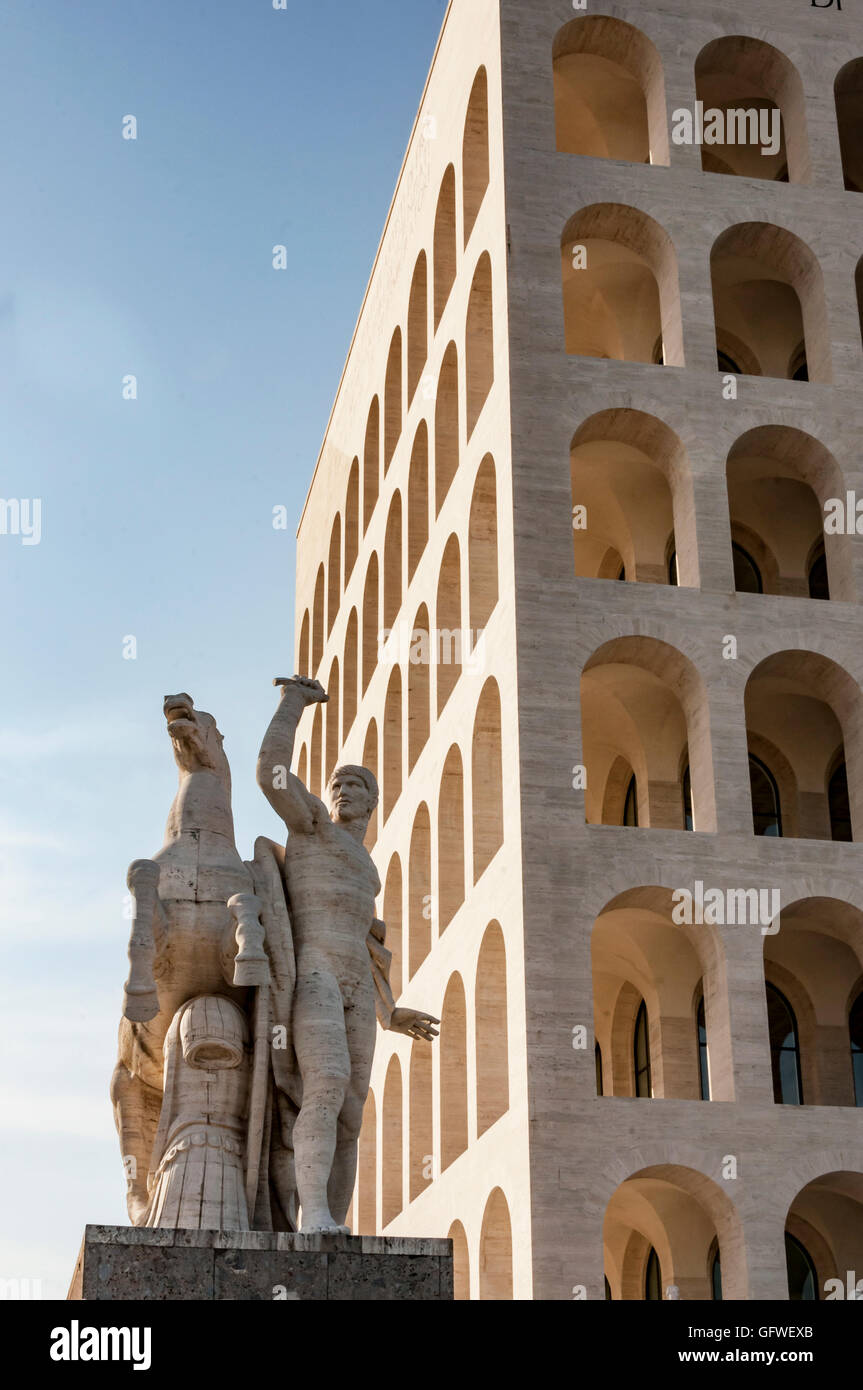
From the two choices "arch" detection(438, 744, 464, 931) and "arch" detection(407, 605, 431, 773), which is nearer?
"arch" detection(438, 744, 464, 931)

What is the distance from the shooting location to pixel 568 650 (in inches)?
1173

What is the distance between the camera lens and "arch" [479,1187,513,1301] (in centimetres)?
2825

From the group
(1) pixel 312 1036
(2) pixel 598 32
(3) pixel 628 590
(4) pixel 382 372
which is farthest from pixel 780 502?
(1) pixel 312 1036

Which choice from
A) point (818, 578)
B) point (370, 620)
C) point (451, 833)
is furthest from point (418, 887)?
point (818, 578)

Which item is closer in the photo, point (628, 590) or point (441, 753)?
point (628, 590)

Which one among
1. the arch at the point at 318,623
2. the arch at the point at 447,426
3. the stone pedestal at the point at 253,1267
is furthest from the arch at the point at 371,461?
the stone pedestal at the point at 253,1267

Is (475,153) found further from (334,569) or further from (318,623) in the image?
(318,623)

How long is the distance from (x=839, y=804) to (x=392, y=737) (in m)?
10.8

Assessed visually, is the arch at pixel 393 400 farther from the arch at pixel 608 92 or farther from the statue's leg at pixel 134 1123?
the statue's leg at pixel 134 1123

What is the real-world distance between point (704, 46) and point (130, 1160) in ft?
91.4

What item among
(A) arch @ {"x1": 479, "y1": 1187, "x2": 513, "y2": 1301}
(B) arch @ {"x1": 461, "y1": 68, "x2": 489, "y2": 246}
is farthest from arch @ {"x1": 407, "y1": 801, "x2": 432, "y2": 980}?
(B) arch @ {"x1": 461, "y1": 68, "x2": 489, "y2": 246}

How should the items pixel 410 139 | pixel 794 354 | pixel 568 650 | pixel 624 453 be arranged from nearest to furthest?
pixel 568 650, pixel 624 453, pixel 794 354, pixel 410 139

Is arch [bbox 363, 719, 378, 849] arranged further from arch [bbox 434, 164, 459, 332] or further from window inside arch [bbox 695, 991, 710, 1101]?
window inside arch [bbox 695, 991, 710, 1101]

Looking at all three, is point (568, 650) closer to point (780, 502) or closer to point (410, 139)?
point (780, 502)
